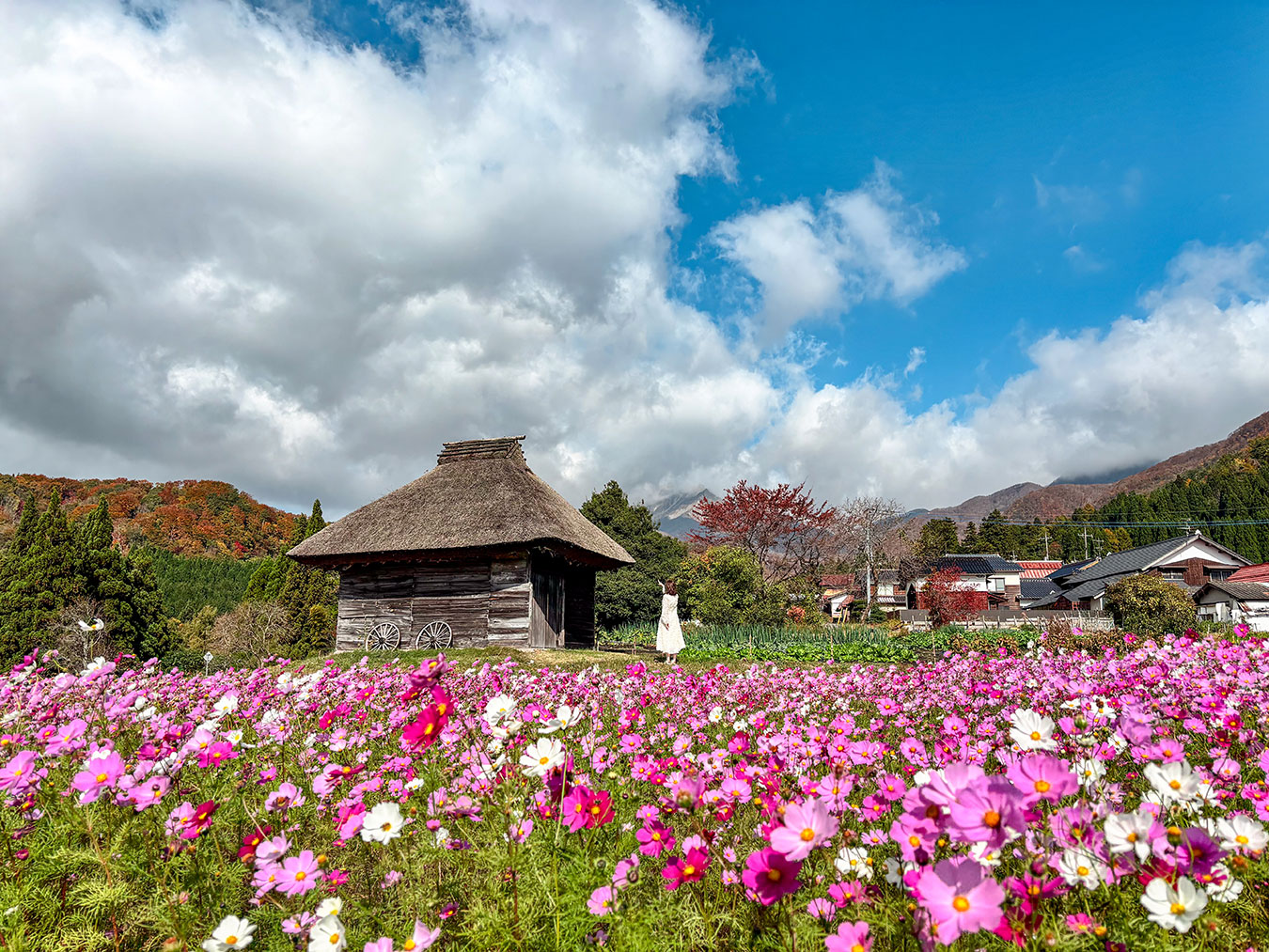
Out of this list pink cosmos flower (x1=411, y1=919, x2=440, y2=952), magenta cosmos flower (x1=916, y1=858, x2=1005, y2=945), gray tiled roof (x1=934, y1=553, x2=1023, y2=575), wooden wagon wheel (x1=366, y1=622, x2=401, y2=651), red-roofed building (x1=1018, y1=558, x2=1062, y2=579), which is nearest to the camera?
magenta cosmos flower (x1=916, y1=858, x2=1005, y2=945)

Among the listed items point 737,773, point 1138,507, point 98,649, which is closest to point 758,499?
point 98,649

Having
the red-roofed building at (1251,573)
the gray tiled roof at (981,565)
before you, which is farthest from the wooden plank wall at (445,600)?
the red-roofed building at (1251,573)

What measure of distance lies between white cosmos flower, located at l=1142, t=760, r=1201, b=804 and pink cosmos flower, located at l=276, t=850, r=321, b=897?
1763 mm

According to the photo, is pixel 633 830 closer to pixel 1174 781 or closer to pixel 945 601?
pixel 1174 781

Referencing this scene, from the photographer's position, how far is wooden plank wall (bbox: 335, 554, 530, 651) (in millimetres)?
14672

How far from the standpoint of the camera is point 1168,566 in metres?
43.0

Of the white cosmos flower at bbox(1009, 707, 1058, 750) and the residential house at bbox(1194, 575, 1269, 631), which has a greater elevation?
the white cosmos flower at bbox(1009, 707, 1058, 750)

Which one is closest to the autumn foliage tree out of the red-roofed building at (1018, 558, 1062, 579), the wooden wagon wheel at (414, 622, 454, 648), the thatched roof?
the thatched roof

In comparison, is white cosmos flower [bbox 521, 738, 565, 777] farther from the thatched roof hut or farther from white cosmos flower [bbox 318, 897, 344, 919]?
the thatched roof hut

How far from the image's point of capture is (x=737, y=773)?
2.13m

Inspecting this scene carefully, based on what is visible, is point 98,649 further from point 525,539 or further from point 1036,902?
point 1036,902

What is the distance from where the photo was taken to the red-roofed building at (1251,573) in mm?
43250

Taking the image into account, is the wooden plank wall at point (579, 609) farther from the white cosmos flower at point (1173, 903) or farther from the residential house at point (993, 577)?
the residential house at point (993, 577)

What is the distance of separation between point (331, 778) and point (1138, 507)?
94596mm
